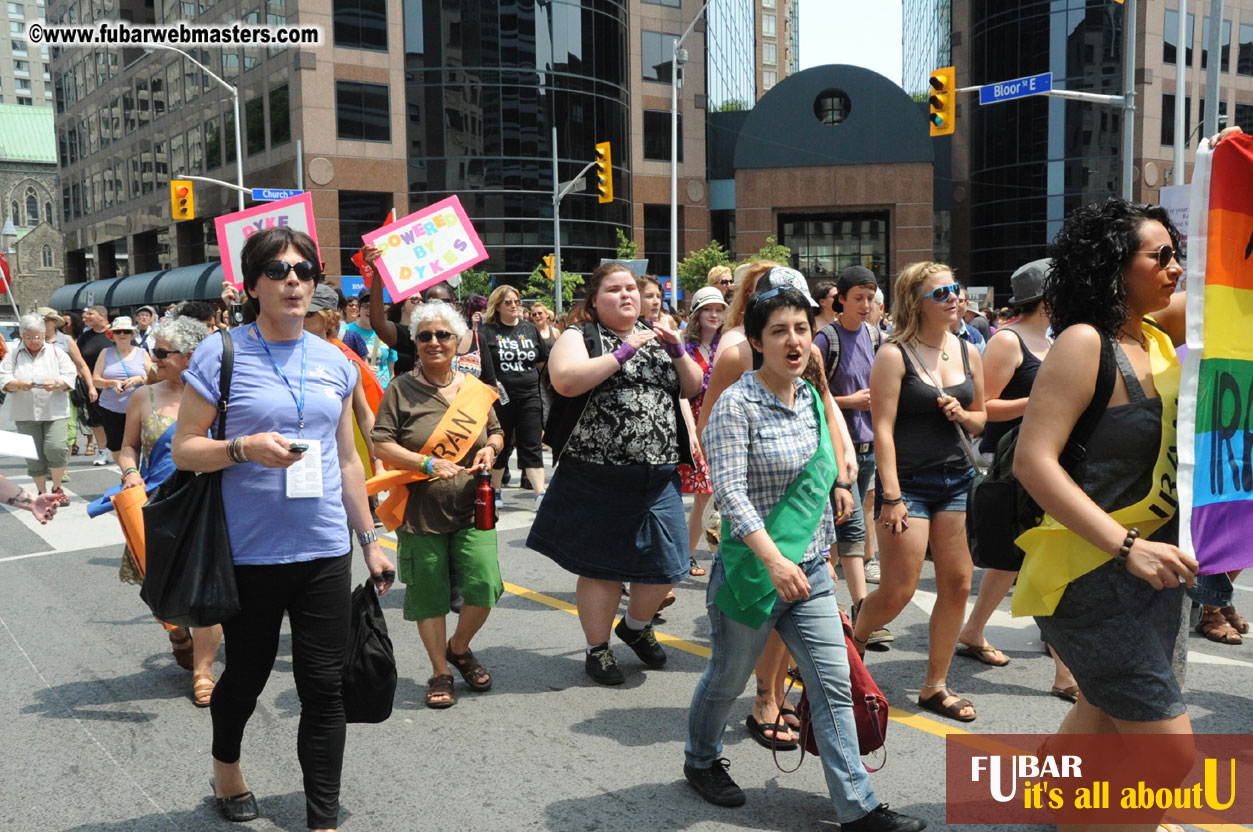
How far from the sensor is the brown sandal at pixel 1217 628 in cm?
569

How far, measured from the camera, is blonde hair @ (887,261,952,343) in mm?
4895

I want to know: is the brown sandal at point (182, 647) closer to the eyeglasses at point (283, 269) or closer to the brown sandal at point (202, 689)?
the brown sandal at point (202, 689)

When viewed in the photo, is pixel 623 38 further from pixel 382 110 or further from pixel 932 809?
pixel 932 809

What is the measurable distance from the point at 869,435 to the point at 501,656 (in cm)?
248

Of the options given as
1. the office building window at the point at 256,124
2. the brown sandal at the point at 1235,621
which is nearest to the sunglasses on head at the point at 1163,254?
the brown sandal at the point at 1235,621

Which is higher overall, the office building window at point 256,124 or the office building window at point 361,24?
the office building window at point 361,24

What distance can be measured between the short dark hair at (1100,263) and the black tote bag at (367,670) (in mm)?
2427

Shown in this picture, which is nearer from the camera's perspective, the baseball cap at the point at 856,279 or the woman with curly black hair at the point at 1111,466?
the woman with curly black hair at the point at 1111,466

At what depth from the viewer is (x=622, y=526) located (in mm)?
5000

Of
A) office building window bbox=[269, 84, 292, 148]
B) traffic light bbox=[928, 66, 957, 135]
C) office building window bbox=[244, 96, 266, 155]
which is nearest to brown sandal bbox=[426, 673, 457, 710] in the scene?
traffic light bbox=[928, 66, 957, 135]

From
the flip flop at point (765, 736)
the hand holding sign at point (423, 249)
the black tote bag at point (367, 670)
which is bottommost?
the flip flop at point (765, 736)

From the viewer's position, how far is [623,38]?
48219 mm

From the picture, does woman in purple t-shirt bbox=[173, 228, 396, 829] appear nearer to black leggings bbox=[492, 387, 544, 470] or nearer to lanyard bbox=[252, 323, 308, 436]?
lanyard bbox=[252, 323, 308, 436]

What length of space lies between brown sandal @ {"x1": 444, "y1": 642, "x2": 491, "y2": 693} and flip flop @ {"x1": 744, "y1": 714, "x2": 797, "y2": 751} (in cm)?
132
